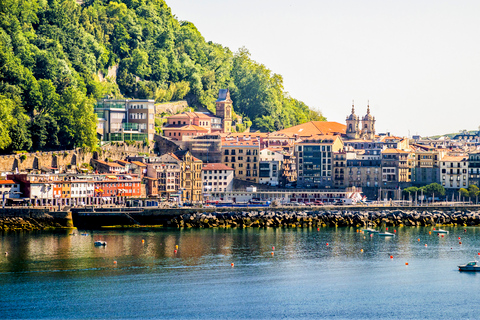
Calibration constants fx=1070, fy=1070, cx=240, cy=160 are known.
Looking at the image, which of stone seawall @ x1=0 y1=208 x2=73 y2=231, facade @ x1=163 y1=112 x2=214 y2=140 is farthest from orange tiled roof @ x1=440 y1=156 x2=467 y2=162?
stone seawall @ x1=0 y1=208 x2=73 y2=231

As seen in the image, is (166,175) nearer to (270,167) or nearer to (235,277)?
(270,167)

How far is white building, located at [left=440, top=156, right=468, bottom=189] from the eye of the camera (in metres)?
132

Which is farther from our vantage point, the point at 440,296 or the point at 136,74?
the point at 136,74

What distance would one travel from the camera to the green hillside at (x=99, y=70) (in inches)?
4803

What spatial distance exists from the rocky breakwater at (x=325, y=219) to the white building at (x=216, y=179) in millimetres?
18050

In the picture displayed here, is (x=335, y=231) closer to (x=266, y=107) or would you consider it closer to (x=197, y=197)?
(x=197, y=197)

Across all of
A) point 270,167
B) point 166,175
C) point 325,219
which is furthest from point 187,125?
point 325,219

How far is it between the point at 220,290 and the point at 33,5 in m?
82.1

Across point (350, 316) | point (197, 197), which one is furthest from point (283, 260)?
point (197, 197)

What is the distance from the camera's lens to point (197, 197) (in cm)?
12619

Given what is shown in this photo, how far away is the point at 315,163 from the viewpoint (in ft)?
445

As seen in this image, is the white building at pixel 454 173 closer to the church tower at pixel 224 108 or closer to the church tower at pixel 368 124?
the church tower at pixel 368 124

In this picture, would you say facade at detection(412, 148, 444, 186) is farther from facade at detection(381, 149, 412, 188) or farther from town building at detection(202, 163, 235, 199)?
town building at detection(202, 163, 235, 199)

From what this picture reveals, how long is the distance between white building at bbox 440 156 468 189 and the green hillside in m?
39.6
